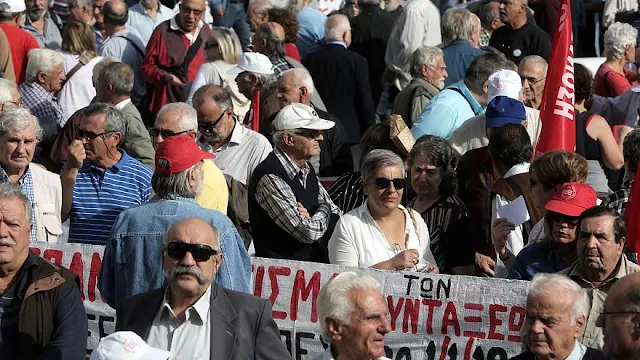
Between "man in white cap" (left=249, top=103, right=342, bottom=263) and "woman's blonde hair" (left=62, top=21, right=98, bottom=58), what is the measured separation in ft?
14.6

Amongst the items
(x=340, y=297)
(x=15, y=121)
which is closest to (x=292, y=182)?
(x=15, y=121)

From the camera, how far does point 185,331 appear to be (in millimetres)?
6770

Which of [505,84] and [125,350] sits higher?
[125,350]

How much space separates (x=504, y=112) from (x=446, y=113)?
4.57 feet

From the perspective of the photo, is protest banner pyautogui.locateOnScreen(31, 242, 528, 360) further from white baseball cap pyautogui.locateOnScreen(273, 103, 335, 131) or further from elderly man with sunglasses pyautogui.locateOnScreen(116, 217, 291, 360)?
elderly man with sunglasses pyautogui.locateOnScreen(116, 217, 291, 360)

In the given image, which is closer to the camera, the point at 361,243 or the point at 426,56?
the point at 361,243

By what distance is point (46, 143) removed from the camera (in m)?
11.6

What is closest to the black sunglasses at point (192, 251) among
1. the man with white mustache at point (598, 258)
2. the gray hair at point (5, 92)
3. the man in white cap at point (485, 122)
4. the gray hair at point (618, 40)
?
the man with white mustache at point (598, 258)

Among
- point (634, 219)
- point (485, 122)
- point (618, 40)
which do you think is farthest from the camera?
point (618, 40)

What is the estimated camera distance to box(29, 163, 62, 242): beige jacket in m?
9.17

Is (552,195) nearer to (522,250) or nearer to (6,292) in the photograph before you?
(522,250)

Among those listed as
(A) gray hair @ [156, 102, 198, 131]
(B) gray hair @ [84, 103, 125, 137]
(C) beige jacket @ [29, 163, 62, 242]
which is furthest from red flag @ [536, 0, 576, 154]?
(C) beige jacket @ [29, 163, 62, 242]

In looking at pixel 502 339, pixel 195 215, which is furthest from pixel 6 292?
pixel 502 339

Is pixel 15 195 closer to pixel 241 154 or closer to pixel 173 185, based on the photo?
pixel 173 185
